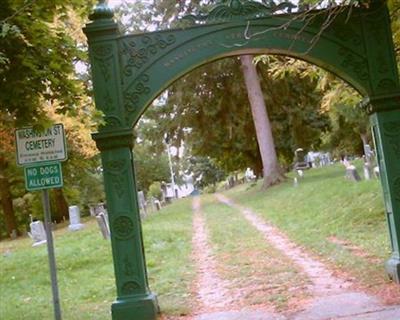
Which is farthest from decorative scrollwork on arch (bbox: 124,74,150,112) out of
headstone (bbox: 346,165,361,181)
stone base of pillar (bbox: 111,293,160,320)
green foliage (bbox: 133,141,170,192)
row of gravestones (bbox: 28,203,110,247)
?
green foliage (bbox: 133,141,170,192)

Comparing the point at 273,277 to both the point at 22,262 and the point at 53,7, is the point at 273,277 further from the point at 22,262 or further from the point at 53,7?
the point at 22,262

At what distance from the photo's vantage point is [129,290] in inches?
286

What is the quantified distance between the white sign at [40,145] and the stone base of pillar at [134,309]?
1975 millimetres

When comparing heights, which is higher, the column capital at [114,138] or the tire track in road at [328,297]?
the column capital at [114,138]

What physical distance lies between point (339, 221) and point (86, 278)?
21.1ft

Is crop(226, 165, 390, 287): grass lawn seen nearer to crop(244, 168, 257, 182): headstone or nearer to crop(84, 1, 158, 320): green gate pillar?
crop(84, 1, 158, 320): green gate pillar

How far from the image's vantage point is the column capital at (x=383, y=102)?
7.39m

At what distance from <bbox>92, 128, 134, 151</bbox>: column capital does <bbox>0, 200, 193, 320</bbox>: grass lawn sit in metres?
2.31

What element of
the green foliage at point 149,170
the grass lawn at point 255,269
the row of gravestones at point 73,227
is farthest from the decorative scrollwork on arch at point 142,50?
the green foliage at point 149,170

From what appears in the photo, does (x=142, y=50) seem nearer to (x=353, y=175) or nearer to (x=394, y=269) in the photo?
(x=394, y=269)

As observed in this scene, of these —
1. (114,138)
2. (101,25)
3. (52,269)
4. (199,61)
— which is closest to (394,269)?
(199,61)

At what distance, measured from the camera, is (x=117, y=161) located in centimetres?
736

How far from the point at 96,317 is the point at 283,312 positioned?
8.78ft

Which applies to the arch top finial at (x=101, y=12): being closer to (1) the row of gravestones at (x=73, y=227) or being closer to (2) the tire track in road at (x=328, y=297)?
(2) the tire track in road at (x=328, y=297)
